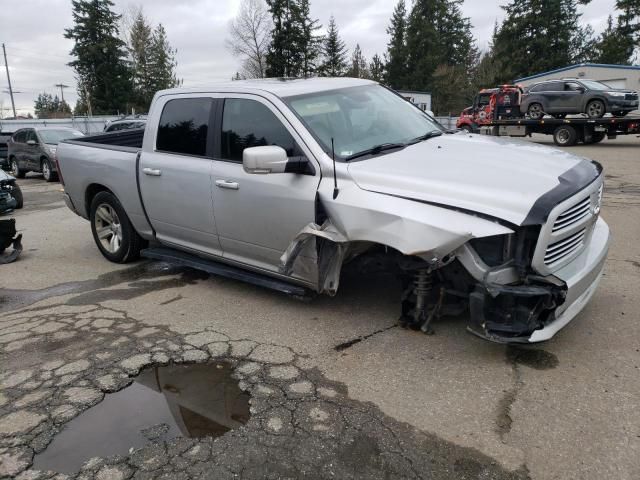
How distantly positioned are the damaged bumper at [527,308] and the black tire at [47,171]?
48.9ft

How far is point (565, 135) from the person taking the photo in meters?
19.8

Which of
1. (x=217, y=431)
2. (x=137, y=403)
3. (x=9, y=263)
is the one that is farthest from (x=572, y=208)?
(x=9, y=263)

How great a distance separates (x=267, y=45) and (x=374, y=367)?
5194 centimetres

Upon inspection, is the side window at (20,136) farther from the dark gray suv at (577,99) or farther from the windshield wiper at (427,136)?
the dark gray suv at (577,99)

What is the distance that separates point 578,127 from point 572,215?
726 inches

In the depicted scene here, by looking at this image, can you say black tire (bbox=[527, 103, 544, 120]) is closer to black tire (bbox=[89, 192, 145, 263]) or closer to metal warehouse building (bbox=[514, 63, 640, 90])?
metal warehouse building (bbox=[514, 63, 640, 90])

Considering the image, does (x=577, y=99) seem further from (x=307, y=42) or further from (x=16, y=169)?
(x=307, y=42)

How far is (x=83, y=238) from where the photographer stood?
7727 mm

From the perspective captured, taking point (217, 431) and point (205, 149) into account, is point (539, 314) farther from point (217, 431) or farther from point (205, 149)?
point (205, 149)

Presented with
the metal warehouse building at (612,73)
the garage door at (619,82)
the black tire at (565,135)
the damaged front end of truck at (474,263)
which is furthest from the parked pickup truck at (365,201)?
the garage door at (619,82)

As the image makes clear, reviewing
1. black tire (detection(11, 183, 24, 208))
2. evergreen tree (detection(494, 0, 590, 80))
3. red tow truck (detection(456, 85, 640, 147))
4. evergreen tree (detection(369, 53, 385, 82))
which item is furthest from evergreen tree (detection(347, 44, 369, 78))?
black tire (detection(11, 183, 24, 208))

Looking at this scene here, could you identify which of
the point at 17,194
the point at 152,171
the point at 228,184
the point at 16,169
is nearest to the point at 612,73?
the point at 16,169

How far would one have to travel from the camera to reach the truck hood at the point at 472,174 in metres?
3.15

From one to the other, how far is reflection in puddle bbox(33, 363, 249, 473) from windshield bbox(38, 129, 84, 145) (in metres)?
13.7
